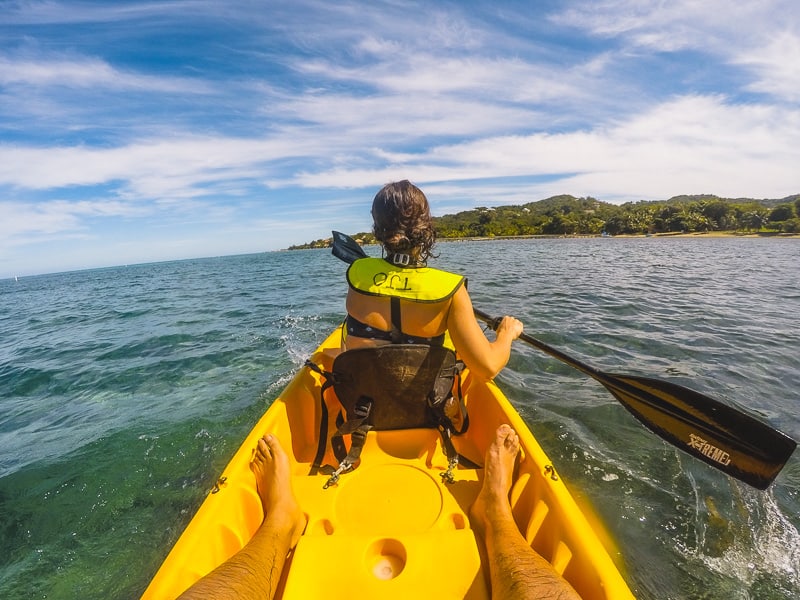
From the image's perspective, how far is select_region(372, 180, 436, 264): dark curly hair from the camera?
8.12 feet

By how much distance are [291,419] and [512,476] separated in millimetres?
1768

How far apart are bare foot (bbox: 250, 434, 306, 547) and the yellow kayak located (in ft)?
0.21

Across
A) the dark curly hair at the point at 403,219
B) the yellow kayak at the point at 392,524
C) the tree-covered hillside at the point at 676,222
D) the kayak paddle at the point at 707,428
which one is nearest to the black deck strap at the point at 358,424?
the yellow kayak at the point at 392,524

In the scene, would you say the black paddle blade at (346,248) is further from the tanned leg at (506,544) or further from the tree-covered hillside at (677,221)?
the tree-covered hillside at (677,221)

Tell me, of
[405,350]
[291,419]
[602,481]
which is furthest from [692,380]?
[291,419]

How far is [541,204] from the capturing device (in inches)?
7682

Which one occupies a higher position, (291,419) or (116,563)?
(291,419)

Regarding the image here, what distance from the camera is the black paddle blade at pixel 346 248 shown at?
459 centimetres

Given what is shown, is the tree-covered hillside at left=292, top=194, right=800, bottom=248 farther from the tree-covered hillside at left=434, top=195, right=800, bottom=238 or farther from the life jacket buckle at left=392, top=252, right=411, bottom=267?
the life jacket buckle at left=392, top=252, right=411, bottom=267

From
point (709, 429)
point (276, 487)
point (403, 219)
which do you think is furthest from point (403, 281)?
point (709, 429)

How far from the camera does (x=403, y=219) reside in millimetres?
2477

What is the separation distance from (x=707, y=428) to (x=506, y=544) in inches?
82.6

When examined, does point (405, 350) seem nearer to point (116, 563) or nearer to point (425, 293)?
point (425, 293)

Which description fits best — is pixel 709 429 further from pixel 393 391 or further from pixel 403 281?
pixel 403 281
